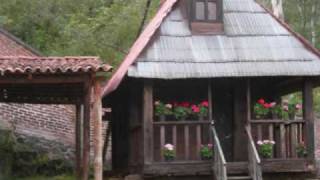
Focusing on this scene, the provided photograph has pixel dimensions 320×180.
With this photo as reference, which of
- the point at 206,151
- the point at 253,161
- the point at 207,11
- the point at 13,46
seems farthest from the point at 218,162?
the point at 13,46

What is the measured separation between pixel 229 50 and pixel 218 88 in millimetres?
1223

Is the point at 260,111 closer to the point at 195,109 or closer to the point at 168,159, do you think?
the point at 195,109

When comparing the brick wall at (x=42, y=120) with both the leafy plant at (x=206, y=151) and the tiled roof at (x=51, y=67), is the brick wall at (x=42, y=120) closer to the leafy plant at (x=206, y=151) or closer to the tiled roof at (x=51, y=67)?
the leafy plant at (x=206, y=151)

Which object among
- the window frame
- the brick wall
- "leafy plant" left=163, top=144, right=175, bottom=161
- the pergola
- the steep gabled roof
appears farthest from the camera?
the steep gabled roof

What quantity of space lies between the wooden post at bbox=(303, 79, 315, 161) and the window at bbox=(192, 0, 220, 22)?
7.83 ft

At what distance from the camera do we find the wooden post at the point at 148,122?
13.2 metres

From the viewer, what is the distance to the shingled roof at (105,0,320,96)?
1321cm

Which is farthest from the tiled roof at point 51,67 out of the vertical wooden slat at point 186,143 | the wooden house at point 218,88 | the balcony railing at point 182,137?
the vertical wooden slat at point 186,143

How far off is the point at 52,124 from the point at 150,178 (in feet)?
22.5

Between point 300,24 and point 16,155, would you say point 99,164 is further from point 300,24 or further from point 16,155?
point 300,24

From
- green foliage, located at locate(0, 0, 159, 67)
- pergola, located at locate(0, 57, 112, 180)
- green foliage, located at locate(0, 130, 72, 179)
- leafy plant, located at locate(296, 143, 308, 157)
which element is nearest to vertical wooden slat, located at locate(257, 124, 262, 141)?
leafy plant, located at locate(296, 143, 308, 157)

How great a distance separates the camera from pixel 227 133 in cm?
1466

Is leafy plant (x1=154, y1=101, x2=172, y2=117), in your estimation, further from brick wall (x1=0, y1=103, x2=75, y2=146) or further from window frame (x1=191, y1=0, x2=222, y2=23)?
brick wall (x1=0, y1=103, x2=75, y2=146)

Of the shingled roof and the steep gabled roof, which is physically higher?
the steep gabled roof
